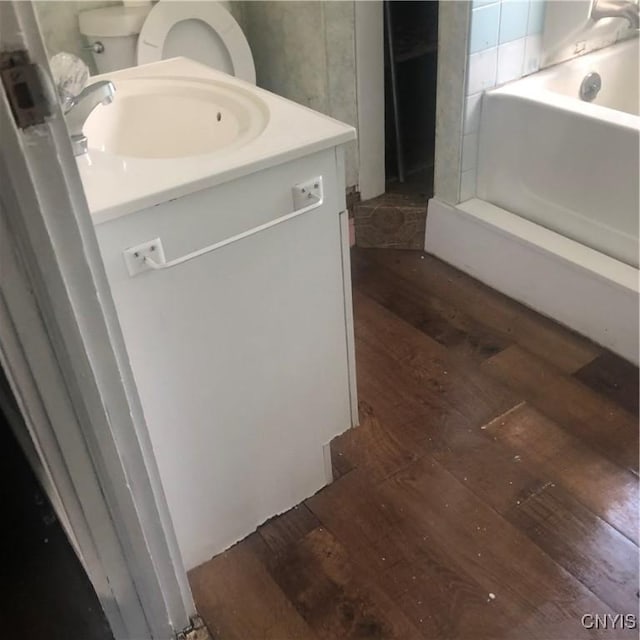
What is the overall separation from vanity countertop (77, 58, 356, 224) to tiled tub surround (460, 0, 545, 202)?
91 centimetres

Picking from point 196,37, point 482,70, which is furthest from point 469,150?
point 196,37

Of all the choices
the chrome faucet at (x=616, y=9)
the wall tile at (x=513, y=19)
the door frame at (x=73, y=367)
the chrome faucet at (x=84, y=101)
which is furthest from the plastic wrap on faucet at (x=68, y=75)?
the chrome faucet at (x=616, y=9)

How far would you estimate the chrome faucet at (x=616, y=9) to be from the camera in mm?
1995

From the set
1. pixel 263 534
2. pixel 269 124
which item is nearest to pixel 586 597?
pixel 263 534

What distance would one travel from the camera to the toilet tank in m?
2.08

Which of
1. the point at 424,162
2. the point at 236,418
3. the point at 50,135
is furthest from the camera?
the point at 424,162

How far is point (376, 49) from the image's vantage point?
7.30 ft

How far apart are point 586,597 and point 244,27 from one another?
208 cm

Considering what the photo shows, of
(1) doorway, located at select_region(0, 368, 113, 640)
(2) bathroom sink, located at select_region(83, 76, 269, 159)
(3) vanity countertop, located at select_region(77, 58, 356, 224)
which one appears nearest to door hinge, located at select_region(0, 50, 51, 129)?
(3) vanity countertop, located at select_region(77, 58, 356, 224)

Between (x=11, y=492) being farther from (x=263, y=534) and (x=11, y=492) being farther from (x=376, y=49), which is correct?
(x=376, y=49)

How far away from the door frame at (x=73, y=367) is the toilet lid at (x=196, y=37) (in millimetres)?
1476

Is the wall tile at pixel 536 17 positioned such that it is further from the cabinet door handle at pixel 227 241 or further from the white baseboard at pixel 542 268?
the cabinet door handle at pixel 227 241

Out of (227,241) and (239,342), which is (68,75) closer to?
(227,241)

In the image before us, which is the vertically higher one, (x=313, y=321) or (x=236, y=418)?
(x=313, y=321)
